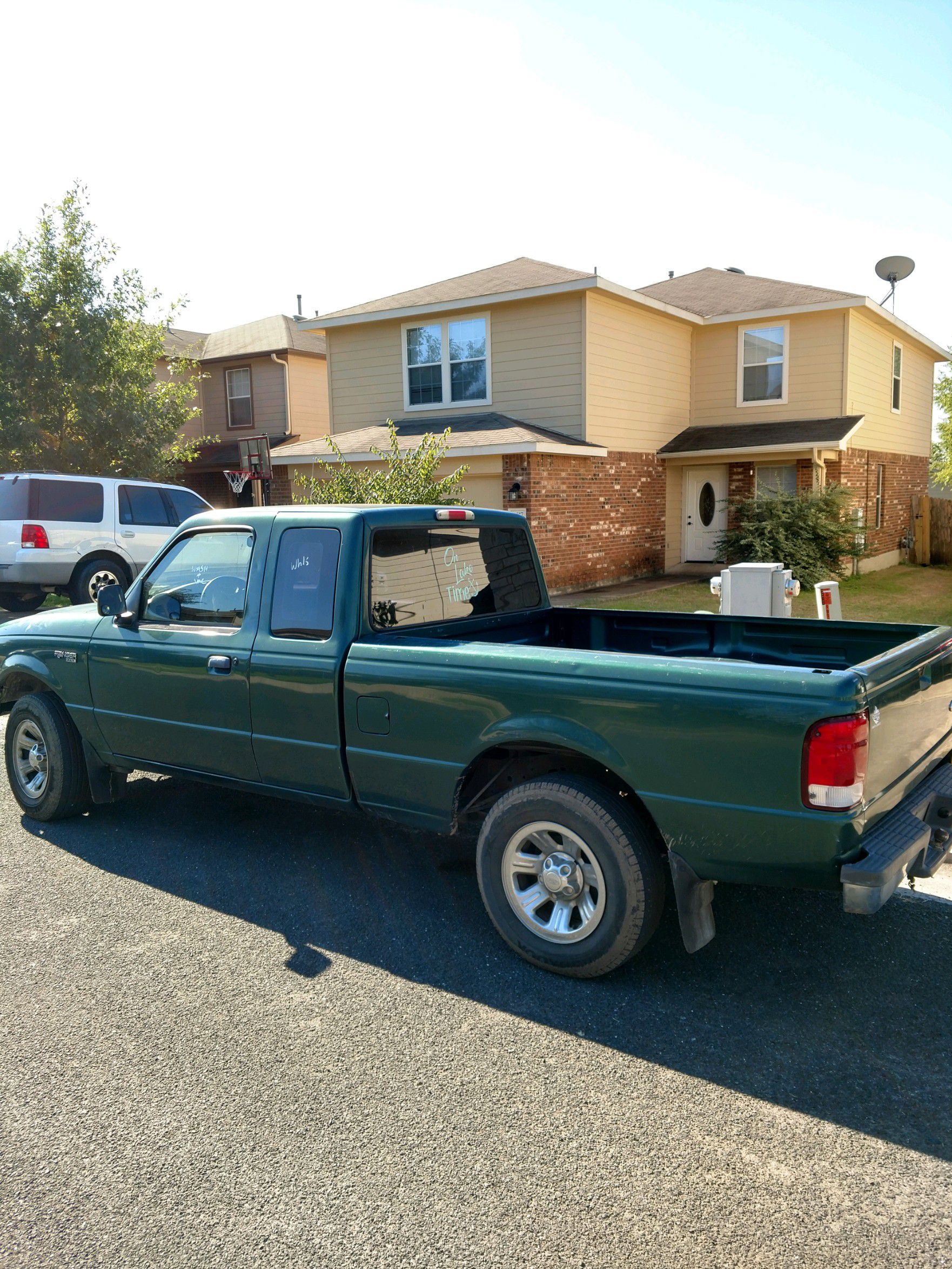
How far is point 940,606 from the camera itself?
Answer: 15.0 m

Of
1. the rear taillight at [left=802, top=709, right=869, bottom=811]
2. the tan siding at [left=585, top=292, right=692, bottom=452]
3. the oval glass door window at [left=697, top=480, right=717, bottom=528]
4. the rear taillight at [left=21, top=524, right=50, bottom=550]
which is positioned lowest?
the rear taillight at [left=802, top=709, right=869, bottom=811]

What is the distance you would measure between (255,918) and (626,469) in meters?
15.7

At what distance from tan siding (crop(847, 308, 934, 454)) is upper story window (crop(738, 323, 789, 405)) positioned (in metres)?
1.24

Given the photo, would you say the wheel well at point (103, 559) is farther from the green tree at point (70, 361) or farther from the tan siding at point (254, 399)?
the tan siding at point (254, 399)

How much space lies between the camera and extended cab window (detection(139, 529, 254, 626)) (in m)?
4.89

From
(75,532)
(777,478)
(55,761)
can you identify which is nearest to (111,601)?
(55,761)

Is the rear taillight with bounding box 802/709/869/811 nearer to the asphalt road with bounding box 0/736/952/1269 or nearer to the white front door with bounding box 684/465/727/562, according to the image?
the asphalt road with bounding box 0/736/952/1269

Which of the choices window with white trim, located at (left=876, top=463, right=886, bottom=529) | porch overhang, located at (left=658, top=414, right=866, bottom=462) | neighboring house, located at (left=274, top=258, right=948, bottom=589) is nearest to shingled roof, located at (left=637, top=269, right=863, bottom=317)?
neighboring house, located at (left=274, top=258, right=948, bottom=589)

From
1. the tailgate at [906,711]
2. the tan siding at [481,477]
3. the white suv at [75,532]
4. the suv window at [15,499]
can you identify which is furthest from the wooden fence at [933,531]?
the tailgate at [906,711]

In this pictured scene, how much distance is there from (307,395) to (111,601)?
2266 cm

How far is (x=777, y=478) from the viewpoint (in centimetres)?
1938

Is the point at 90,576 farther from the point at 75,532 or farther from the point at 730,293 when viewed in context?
the point at 730,293

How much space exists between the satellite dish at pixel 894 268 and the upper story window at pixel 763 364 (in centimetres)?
519

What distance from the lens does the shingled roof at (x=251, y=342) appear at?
2662 centimetres
